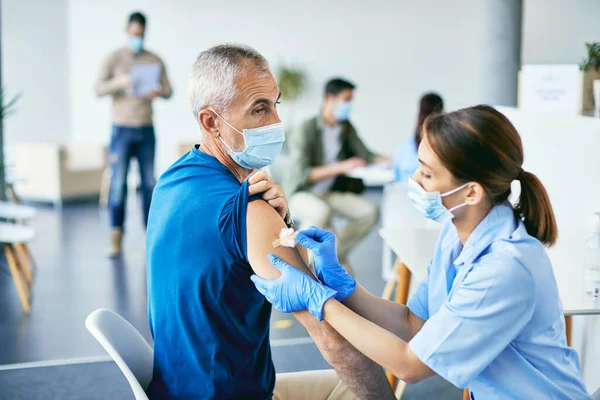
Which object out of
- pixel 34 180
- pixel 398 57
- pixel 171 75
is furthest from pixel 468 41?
pixel 34 180

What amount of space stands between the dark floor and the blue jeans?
0.34 meters

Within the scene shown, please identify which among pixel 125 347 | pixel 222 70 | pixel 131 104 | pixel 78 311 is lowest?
pixel 78 311

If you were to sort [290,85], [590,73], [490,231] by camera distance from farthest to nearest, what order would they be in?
[290,85] < [590,73] < [490,231]

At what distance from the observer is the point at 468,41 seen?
7.93 meters

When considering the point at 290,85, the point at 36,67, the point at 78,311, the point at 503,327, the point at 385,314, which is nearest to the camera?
the point at 503,327

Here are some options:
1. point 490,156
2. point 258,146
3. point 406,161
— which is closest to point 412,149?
point 406,161

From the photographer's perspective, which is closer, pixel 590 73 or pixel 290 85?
pixel 590 73

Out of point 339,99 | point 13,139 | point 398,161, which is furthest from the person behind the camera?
point 13,139

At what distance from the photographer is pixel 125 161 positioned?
4.74 m

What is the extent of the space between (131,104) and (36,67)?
323cm

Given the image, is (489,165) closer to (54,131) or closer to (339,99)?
(339,99)

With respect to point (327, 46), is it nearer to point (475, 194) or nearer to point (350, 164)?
point (350, 164)

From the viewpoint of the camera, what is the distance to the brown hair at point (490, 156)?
1.31 metres

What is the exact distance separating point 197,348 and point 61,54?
7030 millimetres
